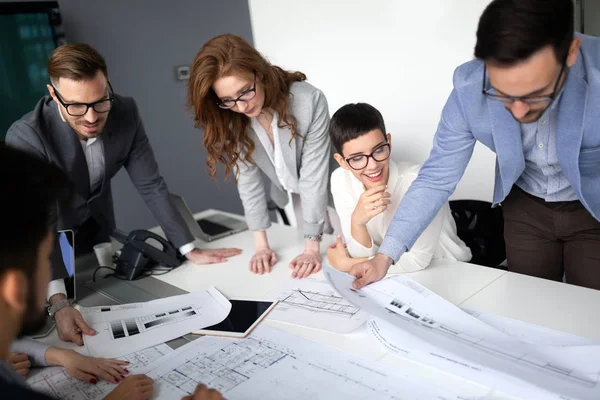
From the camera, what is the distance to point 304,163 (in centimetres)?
184

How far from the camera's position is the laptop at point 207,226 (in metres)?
2.09

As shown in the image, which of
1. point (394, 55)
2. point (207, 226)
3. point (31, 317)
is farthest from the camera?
point (394, 55)

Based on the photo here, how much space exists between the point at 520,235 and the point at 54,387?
1.35 meters

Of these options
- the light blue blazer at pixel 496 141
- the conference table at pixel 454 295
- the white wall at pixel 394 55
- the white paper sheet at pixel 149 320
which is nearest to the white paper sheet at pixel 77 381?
the white paper sheet at pixel 149 320

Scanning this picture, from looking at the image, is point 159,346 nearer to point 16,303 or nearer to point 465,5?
point 16,303

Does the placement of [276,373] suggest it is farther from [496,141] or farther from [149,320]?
[496,141]

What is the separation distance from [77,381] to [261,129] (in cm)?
99

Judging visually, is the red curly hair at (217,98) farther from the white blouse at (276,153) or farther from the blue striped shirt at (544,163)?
the blue striped shirt at (544,163)

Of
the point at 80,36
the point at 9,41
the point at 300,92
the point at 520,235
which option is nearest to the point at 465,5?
the point at 300,92

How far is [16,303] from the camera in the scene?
0.75m

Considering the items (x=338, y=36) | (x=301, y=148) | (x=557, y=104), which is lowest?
(x=301, y=148)

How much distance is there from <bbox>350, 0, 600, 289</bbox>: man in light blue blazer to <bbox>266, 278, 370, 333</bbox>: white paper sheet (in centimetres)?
9

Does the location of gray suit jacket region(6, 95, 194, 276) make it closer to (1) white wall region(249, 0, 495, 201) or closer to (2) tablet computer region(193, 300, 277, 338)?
(2) tablet computer region(193, 300, 277, 338)

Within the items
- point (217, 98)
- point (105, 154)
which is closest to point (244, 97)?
point (217, 98)
